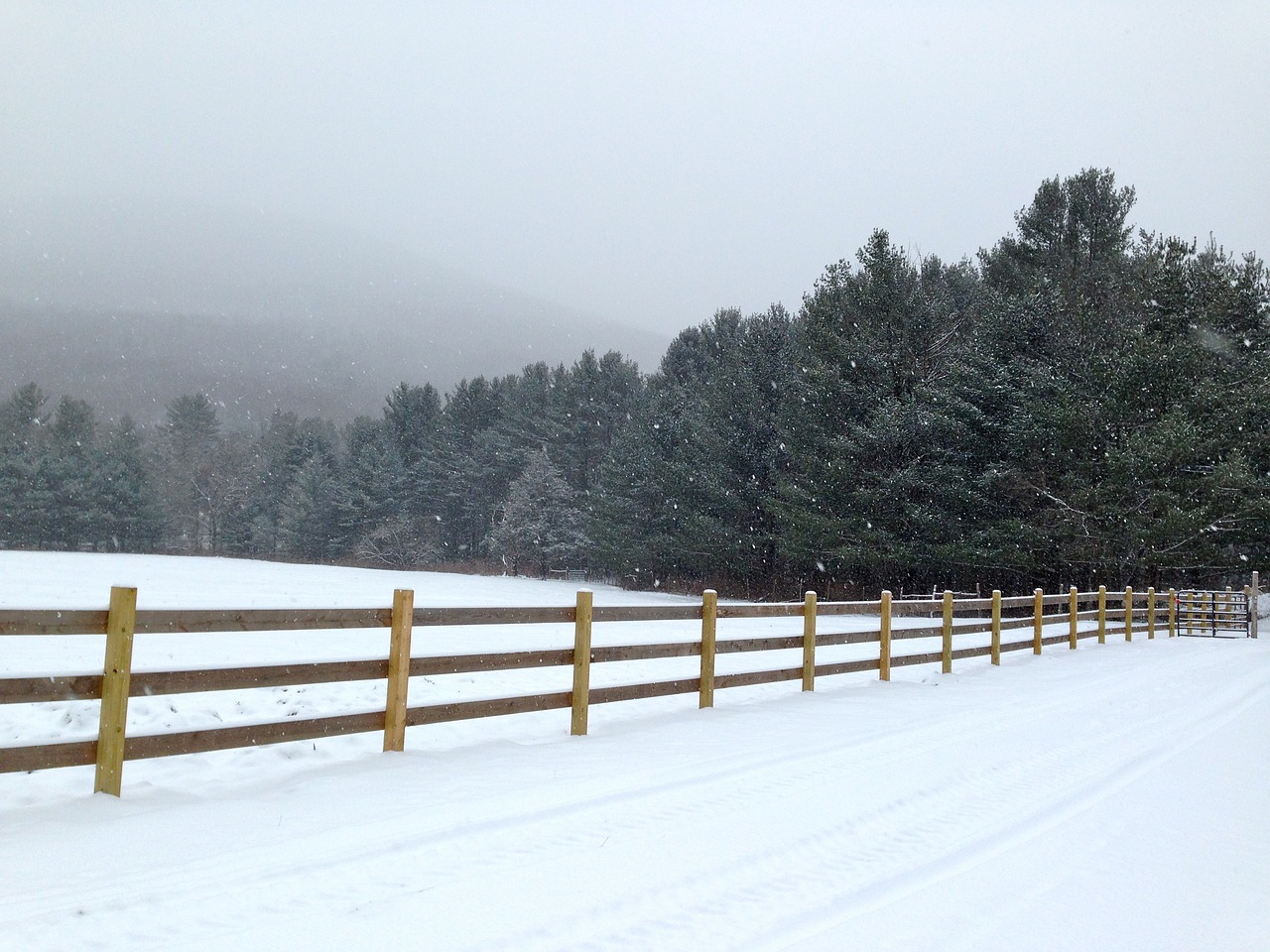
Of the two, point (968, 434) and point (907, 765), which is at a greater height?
point (968, 434)

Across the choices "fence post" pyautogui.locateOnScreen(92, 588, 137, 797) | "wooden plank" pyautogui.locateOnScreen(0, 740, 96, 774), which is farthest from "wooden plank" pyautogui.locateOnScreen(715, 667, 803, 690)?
"wooden plank" pyautogui.locateOnScreen(0, 740, 96, 774)

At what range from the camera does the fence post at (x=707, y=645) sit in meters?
9.03

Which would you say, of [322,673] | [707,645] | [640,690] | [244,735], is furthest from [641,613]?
[244,735]

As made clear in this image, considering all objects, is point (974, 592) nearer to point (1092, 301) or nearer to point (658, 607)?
point (1092, 301)

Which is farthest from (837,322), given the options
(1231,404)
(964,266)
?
(964,266)

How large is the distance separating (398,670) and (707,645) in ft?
11.1

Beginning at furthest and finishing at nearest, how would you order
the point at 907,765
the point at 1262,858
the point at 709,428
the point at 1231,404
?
the point at 709,428 < the point at 1231,404 < the point at 907,765 < the point at 1262,858

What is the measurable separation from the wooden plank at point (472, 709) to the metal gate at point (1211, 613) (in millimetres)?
22186

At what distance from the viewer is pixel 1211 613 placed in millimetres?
23891

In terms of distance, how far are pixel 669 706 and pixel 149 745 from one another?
541 centimetres

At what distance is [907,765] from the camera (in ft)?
22.2

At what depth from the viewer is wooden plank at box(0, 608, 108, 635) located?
4812mm

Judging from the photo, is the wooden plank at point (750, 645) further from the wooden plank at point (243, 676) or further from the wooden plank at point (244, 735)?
the wooden plank at point (243, 676)

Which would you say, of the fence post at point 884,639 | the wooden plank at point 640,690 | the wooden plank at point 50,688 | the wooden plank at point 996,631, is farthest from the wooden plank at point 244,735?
the wooden plank at point 996,631
